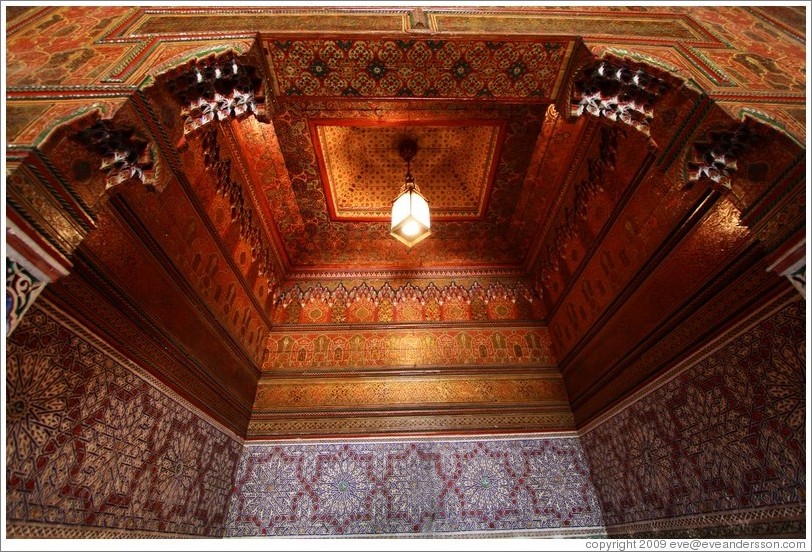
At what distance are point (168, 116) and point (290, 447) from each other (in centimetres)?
300

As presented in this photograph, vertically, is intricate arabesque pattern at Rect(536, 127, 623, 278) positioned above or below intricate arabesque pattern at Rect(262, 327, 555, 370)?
above

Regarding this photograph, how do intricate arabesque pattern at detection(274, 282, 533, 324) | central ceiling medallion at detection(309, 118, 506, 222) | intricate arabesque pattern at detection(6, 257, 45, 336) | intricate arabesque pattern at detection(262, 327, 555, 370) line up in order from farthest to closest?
intricate arabesque pattern at detection(274, 282, 533, 324) → intricate arabesque pattern at detection(262, 327, 555, 370) → central ceiling medallion at detection(309, 118, 506, 222) → intricate arabesque pattern at detection(6, 257, 45, 336)

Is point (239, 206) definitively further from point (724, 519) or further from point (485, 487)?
point (724, 519)

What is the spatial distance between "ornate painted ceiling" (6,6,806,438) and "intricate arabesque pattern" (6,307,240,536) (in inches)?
8.0

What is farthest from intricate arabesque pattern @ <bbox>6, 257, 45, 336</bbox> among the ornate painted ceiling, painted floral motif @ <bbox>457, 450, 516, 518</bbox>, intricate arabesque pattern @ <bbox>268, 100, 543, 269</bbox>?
painted floral motif @ <bbox>457, 450, 516, 518</bbox>

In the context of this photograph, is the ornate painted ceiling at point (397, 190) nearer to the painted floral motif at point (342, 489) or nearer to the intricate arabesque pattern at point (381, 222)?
the intricate arabesque pattern at point (381, 222)

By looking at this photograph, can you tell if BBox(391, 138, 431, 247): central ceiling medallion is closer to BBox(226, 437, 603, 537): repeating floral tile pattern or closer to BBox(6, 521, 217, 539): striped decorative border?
BBox(226, 437, 603, 537): repeating floral tile pattern

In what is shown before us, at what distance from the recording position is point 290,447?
3.51m

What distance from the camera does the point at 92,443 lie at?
197cm

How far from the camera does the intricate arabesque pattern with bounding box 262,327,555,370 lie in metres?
4.00

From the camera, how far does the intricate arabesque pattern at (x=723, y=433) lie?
1.77 meters

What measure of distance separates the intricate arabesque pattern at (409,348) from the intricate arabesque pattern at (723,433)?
127cm

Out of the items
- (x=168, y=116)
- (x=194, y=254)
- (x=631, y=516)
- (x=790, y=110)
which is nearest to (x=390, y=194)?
(x=194, y=254)

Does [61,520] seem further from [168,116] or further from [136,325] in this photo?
[168,116]
